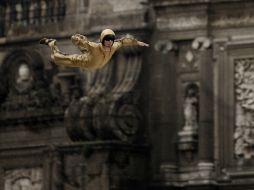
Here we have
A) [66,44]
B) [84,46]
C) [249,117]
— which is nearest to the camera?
[84,46]

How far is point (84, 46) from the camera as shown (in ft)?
69.5

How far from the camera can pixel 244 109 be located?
33469mm

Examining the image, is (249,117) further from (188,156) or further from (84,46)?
(84,46)

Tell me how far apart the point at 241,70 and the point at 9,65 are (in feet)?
17.1

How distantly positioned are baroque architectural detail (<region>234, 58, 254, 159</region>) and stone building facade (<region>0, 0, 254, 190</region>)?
0.02 meters

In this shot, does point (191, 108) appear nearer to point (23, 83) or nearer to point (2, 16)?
point (23, 83)

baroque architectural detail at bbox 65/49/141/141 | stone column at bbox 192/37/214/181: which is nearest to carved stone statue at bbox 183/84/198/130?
stone column at bbox 192/37/214/181

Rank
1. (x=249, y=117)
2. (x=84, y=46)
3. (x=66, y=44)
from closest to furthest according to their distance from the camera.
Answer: (x=84, y=46)
(x=249, y=117)
(x=66, y=44)

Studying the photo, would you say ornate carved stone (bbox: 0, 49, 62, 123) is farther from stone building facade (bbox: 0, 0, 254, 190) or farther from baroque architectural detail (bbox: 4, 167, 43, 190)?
baroque architectural detail (bbox: 4, 167, 43, 190)

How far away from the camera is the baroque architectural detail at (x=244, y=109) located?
33.4 m

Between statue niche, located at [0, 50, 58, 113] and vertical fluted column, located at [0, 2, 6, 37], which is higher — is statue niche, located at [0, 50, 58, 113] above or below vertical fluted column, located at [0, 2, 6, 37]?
below

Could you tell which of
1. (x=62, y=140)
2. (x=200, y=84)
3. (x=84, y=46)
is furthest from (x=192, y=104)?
(x=84, y=46)

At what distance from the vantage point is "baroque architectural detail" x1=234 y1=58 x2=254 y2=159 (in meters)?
33.4

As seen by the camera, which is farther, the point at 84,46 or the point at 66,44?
the point at 66,44
